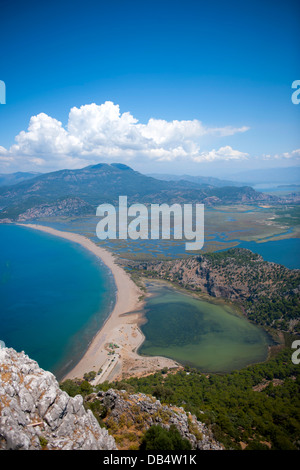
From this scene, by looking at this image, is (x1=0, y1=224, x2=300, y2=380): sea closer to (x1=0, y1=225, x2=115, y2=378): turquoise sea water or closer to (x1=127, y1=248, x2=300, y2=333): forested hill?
(x1=0, y1=225, x2=115, y2=378): turquoise sea water

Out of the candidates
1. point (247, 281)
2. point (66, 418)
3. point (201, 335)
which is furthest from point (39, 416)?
point (247, 281)

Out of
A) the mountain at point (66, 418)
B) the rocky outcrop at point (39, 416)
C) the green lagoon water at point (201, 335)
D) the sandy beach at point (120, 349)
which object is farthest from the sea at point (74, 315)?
the rocky outcrop at point (39, 416)
